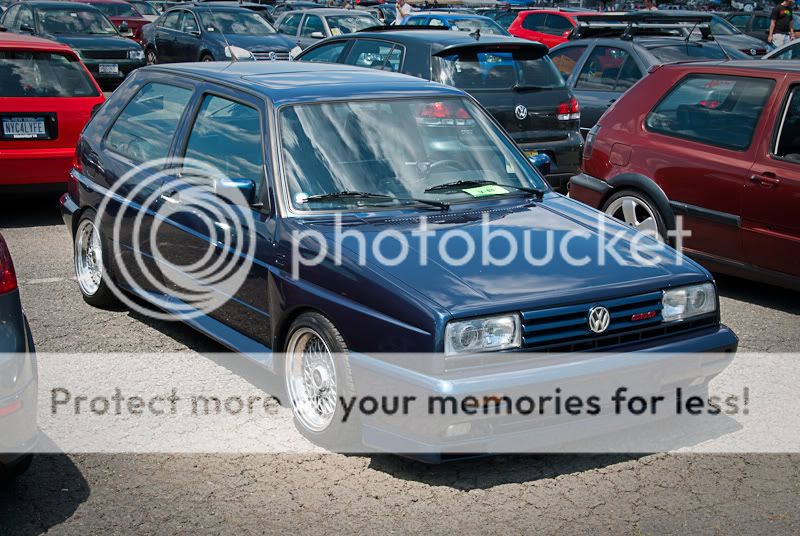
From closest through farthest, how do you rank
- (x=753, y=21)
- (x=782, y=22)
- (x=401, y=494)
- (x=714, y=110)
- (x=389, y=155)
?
(x=401, y=494), (x=389, y=155), (x=714, y=110), (x=782, y=22), (x=753, y=21)

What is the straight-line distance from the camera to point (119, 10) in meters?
27.5

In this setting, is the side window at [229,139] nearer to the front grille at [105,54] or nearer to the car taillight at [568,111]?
the car taillight at [568,111]

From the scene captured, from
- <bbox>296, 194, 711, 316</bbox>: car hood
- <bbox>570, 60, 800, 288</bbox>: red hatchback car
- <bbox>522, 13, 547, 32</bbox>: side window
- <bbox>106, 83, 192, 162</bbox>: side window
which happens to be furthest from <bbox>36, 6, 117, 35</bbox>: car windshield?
<bbox>296, 194, 711, 316</bbox>: car hood

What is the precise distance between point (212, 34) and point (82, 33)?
7.86ft

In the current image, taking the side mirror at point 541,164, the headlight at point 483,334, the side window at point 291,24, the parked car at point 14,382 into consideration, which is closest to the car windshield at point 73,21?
the side window at point 291,24

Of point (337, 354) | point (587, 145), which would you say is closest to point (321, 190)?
point (337, 354)

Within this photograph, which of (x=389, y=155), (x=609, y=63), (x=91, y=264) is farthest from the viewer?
(x=609, y=63)

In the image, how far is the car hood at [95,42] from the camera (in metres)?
19.2

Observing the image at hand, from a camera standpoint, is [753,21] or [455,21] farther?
[753,21]

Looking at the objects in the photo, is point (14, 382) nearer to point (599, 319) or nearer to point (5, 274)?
point (5, 274)

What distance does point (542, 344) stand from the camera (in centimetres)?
445

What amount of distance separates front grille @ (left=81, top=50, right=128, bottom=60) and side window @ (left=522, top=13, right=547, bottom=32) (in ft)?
32.4

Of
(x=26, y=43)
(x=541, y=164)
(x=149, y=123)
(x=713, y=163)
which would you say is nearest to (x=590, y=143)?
(x=713, y=163)

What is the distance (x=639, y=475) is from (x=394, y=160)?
77.7 inches
